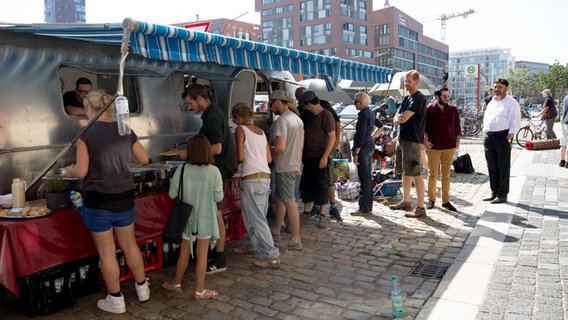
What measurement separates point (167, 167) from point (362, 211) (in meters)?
3.43

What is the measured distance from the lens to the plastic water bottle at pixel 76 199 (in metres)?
3.93

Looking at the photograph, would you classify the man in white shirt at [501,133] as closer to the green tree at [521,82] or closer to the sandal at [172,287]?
the sandal at [172,287]

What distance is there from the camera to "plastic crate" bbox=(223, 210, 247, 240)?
573 cm

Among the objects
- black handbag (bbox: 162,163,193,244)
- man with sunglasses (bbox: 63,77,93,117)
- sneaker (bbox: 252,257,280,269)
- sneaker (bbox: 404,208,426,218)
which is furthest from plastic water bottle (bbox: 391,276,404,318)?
man with sunglasses (bbox: 63,77,93,117)

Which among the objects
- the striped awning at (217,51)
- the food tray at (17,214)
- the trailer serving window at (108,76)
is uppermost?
the striped awning at (217,51)

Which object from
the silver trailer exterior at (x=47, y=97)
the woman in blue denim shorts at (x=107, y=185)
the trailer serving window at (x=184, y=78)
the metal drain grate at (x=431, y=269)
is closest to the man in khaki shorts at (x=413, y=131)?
the metal drain grate at (x=431, y=269)

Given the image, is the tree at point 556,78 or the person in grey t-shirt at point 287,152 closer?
the person in grey t-shirt at point 287,152

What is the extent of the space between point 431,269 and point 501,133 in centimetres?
357

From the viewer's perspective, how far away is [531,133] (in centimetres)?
1717

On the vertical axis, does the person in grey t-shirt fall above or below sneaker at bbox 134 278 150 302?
above

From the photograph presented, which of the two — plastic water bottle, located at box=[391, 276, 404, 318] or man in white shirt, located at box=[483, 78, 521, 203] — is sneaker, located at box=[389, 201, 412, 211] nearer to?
man in white shirt, located at box=[483, 78, 521, 203]

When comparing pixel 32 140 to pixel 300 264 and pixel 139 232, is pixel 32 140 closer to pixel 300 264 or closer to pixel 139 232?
pixel 139 232

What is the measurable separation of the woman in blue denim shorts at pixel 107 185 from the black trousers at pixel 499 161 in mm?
5940

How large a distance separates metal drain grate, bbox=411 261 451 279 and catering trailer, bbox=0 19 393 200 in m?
2.88
